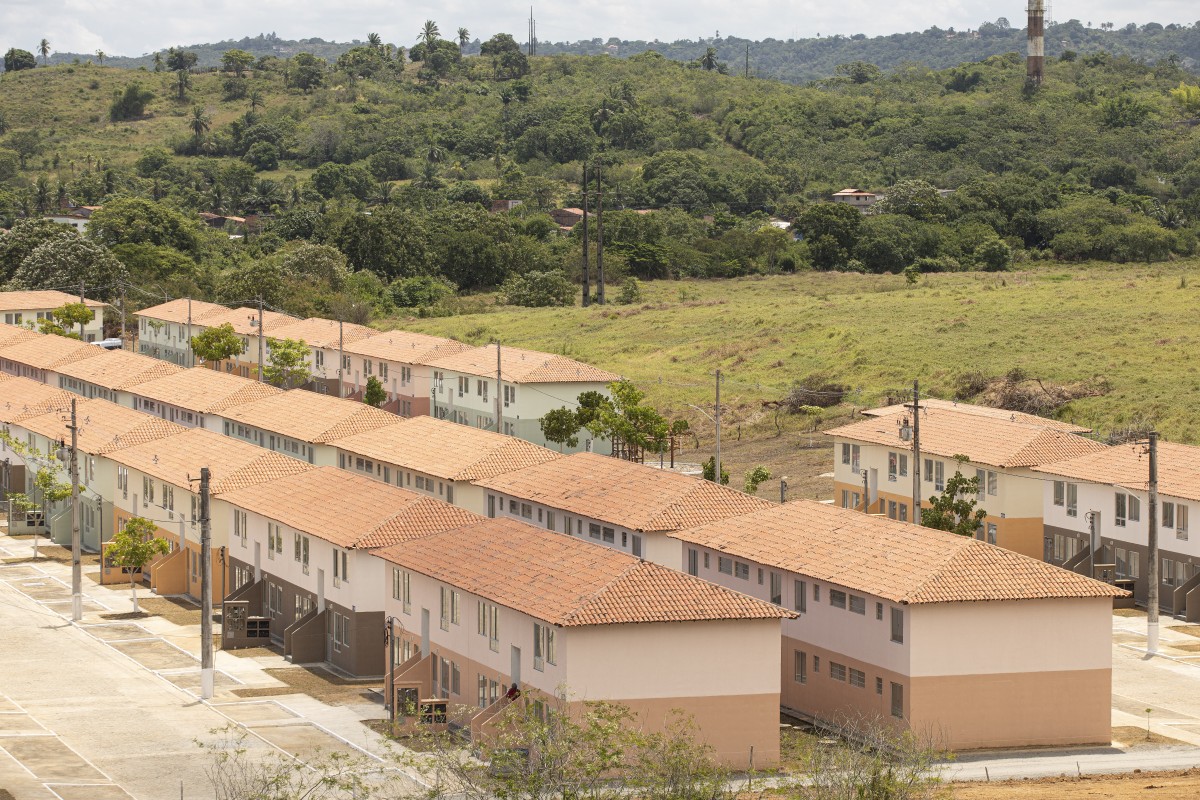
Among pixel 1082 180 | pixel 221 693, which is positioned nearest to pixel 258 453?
pixel 221 693

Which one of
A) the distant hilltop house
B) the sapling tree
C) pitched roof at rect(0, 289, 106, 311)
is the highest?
the distant hilltop house

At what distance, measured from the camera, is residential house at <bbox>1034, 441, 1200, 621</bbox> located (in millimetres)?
62062

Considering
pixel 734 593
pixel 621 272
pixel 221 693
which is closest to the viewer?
pixel 734 593

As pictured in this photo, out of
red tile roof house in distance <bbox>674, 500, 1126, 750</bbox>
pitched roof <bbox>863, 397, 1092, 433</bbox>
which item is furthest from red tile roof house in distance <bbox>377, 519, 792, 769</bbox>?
pitched roof <bbox>863, 397, 1092, 433</bbox>

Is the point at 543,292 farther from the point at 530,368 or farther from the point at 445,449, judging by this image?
the point at 445,449

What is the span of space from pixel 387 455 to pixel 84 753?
2973cm

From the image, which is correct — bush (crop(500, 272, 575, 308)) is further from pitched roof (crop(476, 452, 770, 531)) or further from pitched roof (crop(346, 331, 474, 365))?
pitched roof (crop(476, 452, 770, 531))

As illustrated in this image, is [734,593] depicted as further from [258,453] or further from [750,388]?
[750,388]

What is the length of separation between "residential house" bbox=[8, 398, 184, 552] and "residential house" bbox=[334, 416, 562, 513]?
857 cm

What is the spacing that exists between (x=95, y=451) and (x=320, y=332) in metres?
43.1

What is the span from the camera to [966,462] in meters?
69.6

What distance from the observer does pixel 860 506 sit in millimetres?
75125

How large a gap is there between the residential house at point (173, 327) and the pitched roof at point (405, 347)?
1996 cm

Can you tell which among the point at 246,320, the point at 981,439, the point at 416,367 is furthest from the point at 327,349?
the point at 981,439
